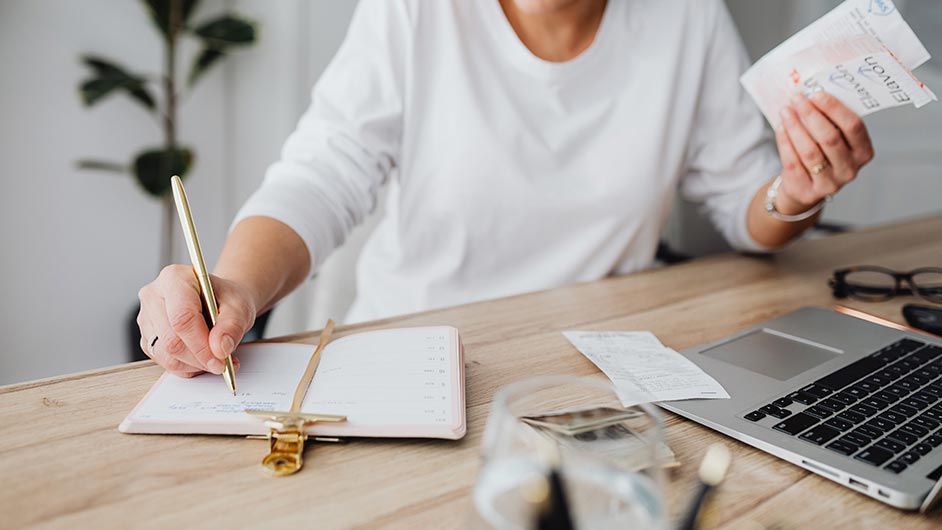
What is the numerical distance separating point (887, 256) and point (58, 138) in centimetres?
224

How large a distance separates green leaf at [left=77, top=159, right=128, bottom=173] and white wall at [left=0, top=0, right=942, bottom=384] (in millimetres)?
30

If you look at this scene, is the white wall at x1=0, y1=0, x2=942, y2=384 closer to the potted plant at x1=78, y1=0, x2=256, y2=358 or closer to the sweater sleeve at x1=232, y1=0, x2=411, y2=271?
the potted plant at x1=78, y1=0, x2=256, y2=358

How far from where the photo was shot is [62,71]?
2.30 meters

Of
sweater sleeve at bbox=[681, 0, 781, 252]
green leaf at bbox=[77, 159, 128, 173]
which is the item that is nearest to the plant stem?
green leaf at bbox=[77, 159, 128, 173]

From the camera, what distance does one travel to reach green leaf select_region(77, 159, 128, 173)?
2.33 meters

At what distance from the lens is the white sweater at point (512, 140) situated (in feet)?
3.89

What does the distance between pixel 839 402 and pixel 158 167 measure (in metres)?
2.15

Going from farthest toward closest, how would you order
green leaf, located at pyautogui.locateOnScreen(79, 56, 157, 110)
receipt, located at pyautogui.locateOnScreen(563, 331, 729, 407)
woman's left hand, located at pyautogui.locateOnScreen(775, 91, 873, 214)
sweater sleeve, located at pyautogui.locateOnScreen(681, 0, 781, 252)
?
green leaf, located at pyautogui.locateOnScreen(79, 56, 157, 110) → sweater sleeve, located at pyautogui.locateOnScreen(681, 0, 781, 252) → woman's left hand, located at pyautogui.locateOnScreen(775, 91, 873, 214) → receipt, located at pyautogui.locateOnScreen(563, 331, 729, 407)

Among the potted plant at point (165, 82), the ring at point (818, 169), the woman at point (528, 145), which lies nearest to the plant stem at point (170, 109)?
the potted plant at point (165, 82)

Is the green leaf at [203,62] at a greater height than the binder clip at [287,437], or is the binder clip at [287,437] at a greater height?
the green leaf at [203,62]

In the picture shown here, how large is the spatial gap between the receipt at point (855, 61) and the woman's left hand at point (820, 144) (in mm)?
18

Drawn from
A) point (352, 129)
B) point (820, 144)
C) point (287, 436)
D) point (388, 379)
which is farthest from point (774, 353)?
point (352, 129)

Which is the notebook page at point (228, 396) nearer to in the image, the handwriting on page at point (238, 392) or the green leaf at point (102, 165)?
the handwriting on page at point (238, 392)

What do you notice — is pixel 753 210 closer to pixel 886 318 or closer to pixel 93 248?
pixel 886 318
